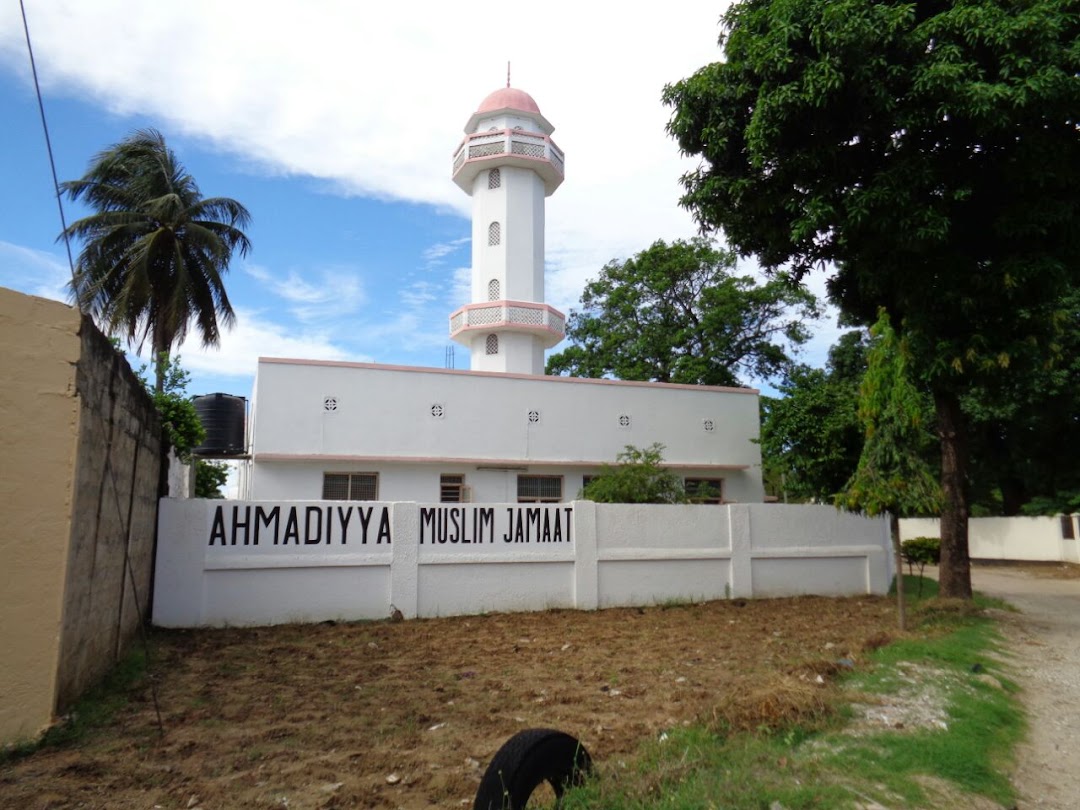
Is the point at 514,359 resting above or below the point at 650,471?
above

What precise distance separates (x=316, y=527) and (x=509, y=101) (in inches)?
748

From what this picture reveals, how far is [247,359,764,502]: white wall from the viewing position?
58.0ft

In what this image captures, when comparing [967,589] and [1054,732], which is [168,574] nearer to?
[1054,732]

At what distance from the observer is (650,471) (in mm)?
15828

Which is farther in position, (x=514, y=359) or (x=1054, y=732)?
(x=514, y=359)

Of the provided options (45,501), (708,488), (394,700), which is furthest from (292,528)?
(708,488)

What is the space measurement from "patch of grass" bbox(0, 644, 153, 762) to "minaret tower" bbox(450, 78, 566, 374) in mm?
17197

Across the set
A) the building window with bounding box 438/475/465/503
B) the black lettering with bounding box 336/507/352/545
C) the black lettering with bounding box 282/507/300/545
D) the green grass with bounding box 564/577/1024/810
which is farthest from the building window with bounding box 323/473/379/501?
the green grass with bounding box 564/577/1024/810

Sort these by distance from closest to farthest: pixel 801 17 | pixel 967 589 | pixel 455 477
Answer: pixel 801 17 → pixel 967 589 → pixel 455 477

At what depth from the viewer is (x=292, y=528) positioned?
1105 centimetres

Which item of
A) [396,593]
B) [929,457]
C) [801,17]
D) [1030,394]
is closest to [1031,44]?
[801,17]

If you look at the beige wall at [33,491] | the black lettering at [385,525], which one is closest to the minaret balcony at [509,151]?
the black lettering at [385,525]

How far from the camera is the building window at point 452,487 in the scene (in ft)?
62.3

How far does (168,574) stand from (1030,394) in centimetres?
2477
